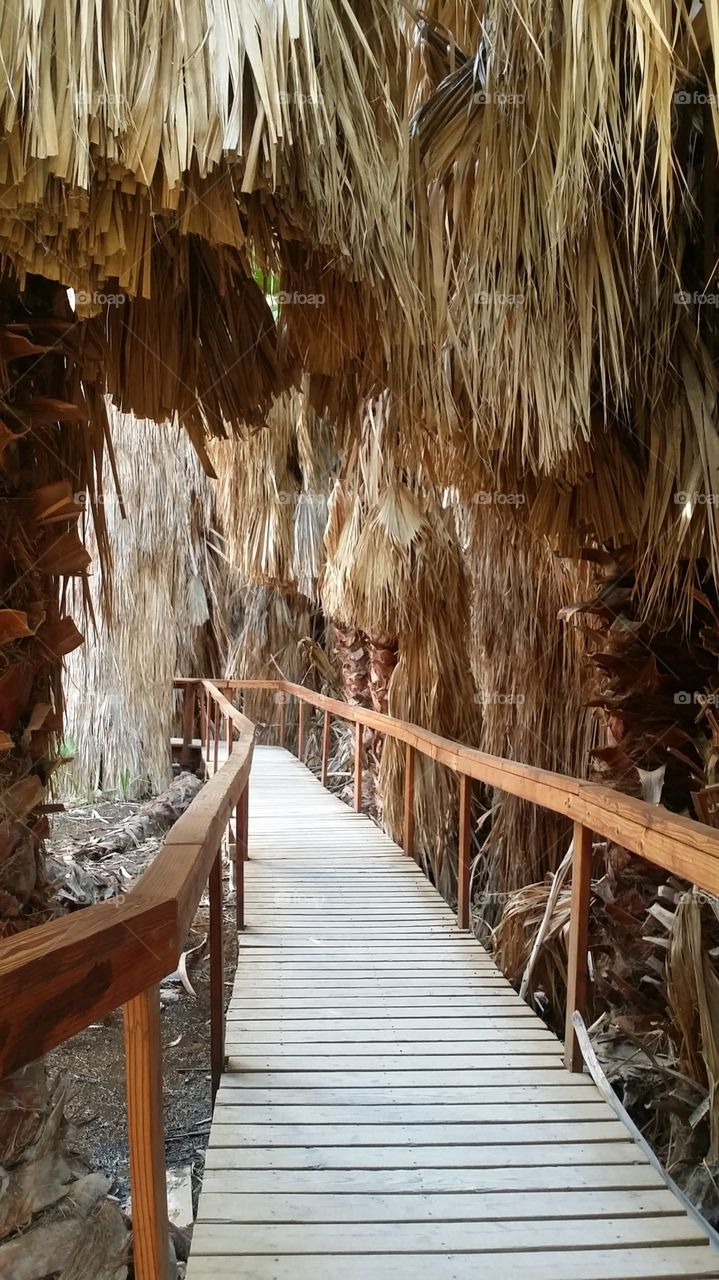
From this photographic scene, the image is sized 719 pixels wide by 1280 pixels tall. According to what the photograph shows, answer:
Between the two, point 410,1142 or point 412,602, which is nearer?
point 410,1142

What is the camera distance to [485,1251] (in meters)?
1.72

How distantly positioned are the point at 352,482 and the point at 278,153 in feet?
15.1

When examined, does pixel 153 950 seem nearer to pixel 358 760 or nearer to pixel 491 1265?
pixel 491 1265

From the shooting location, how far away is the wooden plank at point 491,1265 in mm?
1634

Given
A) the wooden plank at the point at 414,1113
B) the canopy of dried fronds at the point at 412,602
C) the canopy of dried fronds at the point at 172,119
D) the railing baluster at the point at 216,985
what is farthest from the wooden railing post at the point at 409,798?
the canopy of dried fronds at the point at 172,119

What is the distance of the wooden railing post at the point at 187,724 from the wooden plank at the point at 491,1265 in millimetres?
9792

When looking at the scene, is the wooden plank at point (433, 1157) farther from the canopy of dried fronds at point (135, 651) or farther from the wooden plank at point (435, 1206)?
the canopy of dried fronds at point (135, 651)

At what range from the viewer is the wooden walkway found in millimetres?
1702

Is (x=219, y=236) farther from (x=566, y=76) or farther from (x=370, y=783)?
(x=370, y=783)

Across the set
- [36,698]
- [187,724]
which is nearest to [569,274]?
[36,698]

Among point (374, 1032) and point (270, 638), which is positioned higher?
point (374, 1032)

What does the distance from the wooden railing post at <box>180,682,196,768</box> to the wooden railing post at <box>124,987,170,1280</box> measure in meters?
10.1

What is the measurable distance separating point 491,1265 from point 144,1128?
2.73ft

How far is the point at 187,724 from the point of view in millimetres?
11391
